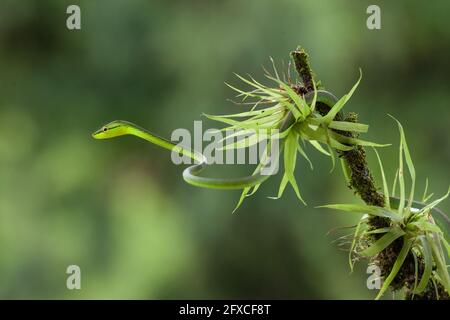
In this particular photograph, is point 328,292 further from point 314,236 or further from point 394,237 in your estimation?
point 394,237

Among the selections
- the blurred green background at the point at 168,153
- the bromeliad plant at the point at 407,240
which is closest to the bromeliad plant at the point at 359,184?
the bromeliad plant at the point at 407,240

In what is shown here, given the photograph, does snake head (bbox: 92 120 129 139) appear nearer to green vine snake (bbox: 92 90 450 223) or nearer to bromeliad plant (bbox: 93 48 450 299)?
green vine snake (bbox: 92 90 450 223)

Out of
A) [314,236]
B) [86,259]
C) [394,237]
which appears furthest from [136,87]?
[394,237]

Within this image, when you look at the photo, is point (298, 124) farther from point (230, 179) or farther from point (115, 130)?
point (115, 130)

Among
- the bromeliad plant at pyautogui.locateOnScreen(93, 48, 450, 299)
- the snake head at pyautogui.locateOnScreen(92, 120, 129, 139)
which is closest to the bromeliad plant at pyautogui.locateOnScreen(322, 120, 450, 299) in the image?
the bromeliad plant at pyautogui.locateOnScreen(93, 48, 450, 299)

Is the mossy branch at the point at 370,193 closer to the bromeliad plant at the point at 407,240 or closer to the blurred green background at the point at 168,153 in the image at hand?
the bromeliad plant at the point at 407,240

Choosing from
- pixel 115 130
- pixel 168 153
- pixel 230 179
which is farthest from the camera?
pixel 168 153

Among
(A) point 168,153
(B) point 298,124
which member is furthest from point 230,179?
(A) point 168,153

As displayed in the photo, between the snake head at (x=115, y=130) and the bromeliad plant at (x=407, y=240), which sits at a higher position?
the snake head at (x=115, y=130)

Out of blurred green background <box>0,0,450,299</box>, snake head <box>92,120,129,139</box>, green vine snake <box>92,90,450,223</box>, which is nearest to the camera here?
green vine snake <box>92,90,450,223</box>
